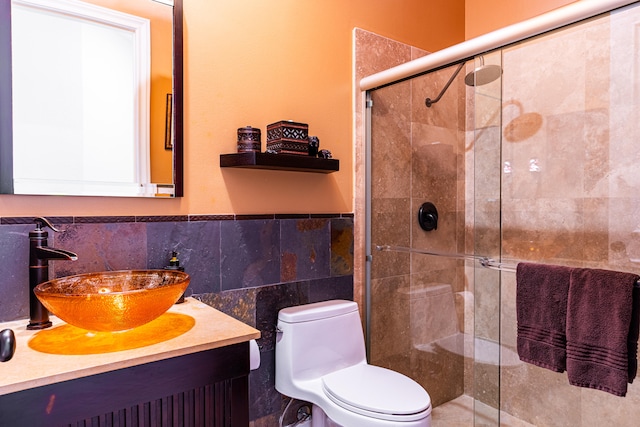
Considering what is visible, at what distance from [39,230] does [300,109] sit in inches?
47.4

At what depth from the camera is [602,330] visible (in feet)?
4.66

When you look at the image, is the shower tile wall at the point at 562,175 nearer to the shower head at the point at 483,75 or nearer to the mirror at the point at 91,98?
the shower head at the point at 483,75

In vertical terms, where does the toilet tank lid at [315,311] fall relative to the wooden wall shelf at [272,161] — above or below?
below

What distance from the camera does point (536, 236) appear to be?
211 centimetres

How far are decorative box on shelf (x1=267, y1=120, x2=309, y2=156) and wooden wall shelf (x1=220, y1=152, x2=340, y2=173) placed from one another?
4cm

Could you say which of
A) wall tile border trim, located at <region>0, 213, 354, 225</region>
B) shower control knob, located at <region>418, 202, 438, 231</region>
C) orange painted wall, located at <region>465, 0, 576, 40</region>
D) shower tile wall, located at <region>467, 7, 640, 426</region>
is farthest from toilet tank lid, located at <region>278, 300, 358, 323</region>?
orange painted wall, located at <region>465, 0, 576, 40</region>

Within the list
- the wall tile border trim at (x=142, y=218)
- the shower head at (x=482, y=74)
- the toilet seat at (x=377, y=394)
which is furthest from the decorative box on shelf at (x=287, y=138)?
the toilet seat at (x=377, y=394)

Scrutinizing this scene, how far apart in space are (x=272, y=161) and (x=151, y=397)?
0.95 m

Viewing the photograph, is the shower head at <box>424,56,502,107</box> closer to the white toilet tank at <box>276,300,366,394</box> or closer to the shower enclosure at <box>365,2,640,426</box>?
the shower enclosure at <box>365,2,640,426</box>

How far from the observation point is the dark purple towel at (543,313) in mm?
1545

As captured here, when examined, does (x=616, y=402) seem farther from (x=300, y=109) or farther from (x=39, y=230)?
(x=39, y=230)

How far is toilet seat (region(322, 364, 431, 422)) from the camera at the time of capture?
1496mm

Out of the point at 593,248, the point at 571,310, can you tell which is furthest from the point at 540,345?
the point at 593,248

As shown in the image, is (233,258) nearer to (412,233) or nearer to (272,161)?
(272,161)
